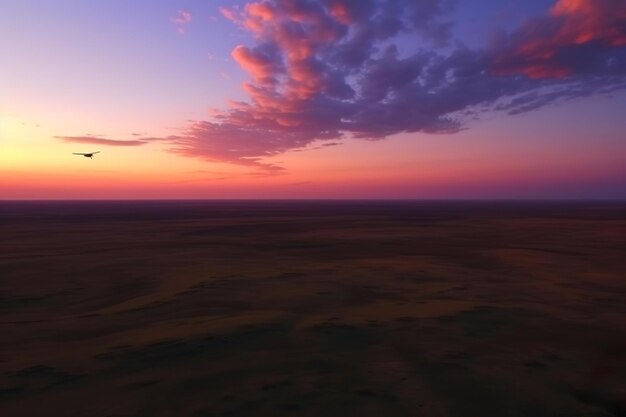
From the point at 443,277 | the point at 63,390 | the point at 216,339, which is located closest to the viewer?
the point at 63,390

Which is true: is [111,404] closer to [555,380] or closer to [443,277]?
[555,380]

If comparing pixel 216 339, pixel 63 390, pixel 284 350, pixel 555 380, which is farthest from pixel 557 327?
pixel 63 390

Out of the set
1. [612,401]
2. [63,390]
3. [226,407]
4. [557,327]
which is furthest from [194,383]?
[557,327]

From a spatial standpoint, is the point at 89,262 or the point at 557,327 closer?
the point at 557,327

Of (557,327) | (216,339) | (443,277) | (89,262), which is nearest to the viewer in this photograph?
(216,339)

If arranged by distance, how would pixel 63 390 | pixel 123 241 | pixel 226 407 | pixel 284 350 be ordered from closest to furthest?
1. pixel 226 407
2. pixel 63 390
3. pixel 284 350
4. pixel 123 241

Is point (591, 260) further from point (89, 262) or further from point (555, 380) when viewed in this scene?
point (89, 262)
